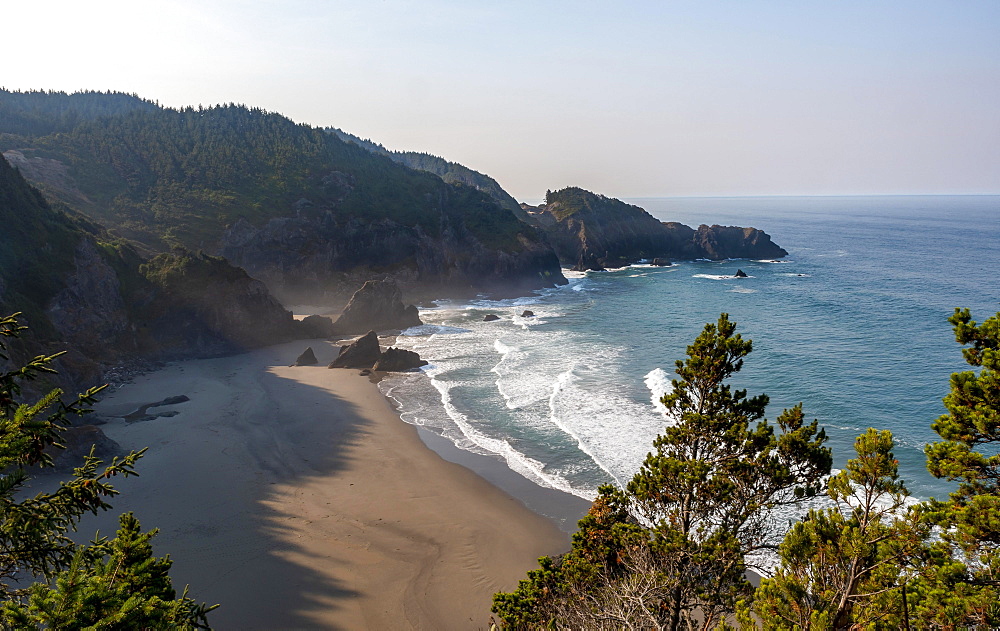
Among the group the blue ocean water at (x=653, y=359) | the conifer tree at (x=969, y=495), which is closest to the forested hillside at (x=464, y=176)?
the blue ocean water at (x=653, y=359)

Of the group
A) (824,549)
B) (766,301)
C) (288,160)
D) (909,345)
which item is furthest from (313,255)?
(824,549)

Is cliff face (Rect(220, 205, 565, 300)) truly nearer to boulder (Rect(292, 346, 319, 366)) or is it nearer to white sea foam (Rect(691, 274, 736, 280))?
white sea foam (Rect(691, 274, 736, 280))

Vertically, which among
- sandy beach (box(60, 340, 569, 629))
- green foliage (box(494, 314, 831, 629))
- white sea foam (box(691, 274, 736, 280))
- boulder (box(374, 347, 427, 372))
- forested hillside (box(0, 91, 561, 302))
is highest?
forested hillside (box(0, 91, 561, 302))

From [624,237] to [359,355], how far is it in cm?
8881

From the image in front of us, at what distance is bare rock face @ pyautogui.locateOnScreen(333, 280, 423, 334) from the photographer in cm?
6112

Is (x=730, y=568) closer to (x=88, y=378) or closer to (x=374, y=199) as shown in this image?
(x=88, y=378)

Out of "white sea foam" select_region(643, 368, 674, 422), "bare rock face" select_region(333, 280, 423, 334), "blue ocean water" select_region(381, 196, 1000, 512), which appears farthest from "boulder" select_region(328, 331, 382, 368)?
"white sea foam" select_region(643, 368, 674, 422)

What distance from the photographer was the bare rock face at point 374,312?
61125mm

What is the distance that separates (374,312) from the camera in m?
62.0

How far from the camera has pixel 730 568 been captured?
11.8 metres

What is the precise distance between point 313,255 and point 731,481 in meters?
76.6

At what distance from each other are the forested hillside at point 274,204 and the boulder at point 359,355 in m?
33.4

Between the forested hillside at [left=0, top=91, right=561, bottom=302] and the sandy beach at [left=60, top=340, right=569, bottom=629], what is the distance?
42984 mm

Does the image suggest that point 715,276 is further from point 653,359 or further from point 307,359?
point 307,359
